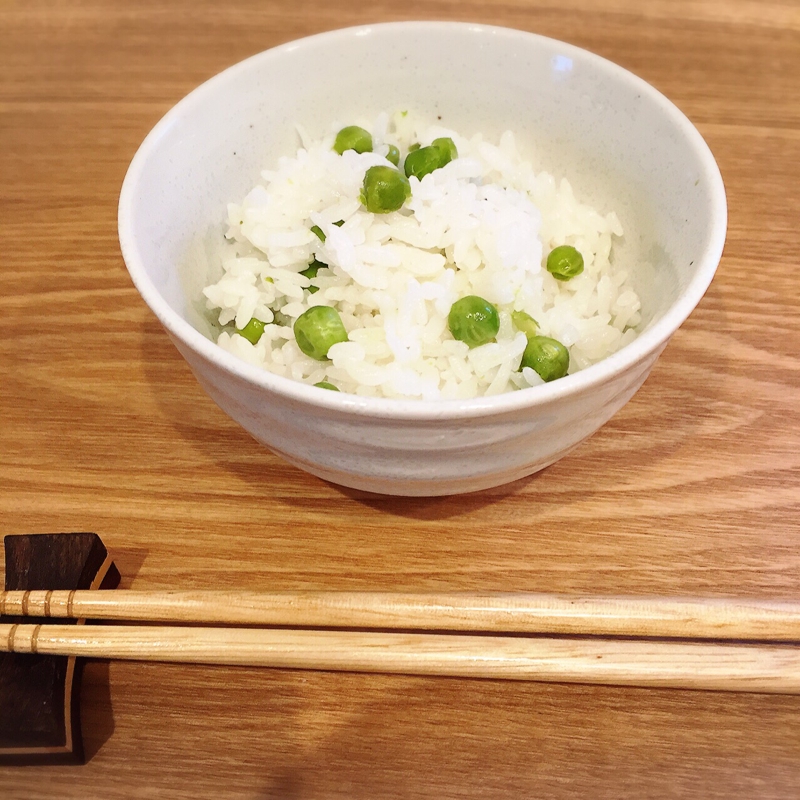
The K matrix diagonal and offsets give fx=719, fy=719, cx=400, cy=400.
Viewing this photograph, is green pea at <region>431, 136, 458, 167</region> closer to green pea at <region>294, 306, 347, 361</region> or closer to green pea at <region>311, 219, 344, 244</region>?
green pea at <region>311, 219, 344, 244</region>

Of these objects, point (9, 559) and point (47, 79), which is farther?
point (47, 79)

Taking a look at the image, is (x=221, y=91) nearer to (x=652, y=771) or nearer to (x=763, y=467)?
(x=763, y=467)

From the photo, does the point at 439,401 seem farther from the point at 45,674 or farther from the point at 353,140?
the point at 353,140

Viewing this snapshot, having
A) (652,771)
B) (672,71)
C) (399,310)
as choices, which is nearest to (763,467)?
(652,771)

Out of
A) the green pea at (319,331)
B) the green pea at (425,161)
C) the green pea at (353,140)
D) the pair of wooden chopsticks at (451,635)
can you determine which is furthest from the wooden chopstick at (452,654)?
the green pea at (353,140)

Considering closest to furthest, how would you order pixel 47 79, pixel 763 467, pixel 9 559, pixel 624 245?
pixel 9 559, pixel 763 467, pixel 624 245, pixel 47 79

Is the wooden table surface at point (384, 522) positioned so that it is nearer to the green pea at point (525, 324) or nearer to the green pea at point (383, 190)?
the green pea at point (525, 324)
